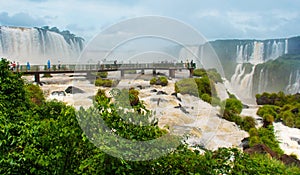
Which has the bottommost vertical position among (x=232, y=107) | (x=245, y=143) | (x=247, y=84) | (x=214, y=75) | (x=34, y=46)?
(x=245, y=143)

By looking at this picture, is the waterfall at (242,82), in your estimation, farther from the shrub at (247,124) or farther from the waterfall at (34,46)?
the waterfall at (34,46)

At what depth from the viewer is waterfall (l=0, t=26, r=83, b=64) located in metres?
26.1

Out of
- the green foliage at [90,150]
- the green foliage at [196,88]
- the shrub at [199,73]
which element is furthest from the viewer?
the shrub at [199,73]

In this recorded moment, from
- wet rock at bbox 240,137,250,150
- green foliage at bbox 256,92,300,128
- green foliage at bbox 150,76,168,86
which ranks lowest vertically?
wet rock at bbox 240,137,250,150

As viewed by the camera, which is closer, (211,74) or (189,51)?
Result: (189,51)

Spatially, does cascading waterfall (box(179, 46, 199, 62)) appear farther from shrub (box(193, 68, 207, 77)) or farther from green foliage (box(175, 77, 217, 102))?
shrub (box(193, 68, 207, 77))

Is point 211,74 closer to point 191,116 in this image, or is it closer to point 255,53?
point 191,116

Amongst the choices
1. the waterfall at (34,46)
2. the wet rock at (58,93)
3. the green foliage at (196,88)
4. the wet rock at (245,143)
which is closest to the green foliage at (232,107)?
the wet rock at (245,143)

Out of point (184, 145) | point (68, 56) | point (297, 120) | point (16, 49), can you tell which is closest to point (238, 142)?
point (297, 120)

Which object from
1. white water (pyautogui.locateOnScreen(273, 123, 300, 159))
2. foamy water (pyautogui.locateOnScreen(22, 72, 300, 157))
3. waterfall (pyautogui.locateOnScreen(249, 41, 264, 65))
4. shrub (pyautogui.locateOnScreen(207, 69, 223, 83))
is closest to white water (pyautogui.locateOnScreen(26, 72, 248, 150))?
foamy water (pyautogui.locateOnScreen(22, 72, 300, 157))

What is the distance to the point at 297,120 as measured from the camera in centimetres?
1473

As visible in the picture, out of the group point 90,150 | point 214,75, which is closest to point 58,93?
point 214,75

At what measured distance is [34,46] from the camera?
1120 inches

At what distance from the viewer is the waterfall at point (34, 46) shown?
85.7 ft
